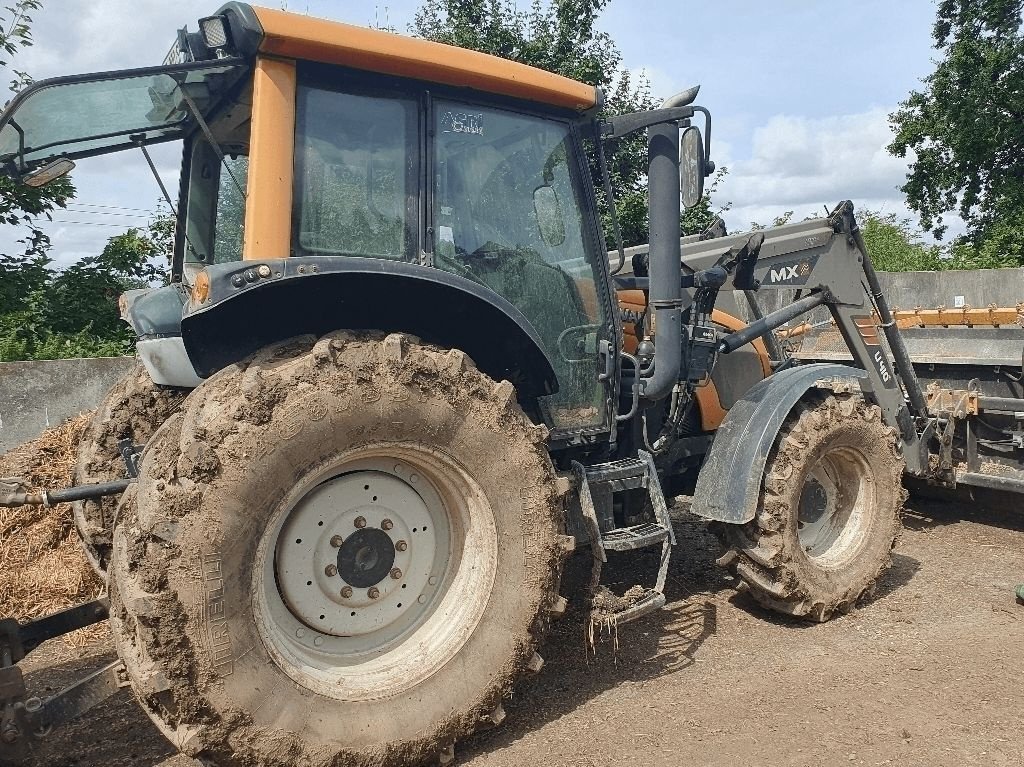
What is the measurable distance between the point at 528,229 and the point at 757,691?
2.16m

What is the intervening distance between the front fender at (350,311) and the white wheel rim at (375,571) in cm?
54

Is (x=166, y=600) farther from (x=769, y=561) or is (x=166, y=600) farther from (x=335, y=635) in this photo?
(x=769, y=561)

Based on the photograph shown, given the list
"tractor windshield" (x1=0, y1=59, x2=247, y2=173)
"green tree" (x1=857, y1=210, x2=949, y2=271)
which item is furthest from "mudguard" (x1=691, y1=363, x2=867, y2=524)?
"green tree" (x1=857, y1=210, x2=949, y2=271)

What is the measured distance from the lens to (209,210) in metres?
4.04

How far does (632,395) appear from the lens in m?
3.97

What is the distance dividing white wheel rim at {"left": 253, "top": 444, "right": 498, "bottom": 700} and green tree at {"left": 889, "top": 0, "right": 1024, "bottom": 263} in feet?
57.4

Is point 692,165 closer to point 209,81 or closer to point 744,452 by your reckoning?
point 744,452

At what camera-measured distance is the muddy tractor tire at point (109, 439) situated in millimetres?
4020

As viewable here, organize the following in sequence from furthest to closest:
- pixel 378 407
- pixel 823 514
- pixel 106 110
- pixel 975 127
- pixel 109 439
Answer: pixel 975 127
pixel 823 514
pixel 109 439
pixel 106 110
pixel 378 407

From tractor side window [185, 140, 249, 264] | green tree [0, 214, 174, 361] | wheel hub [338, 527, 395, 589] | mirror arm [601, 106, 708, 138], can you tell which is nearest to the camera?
wheel hub [338, 527, 395, 589]

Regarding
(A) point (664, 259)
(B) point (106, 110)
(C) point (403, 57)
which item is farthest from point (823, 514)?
(B) point (106, 110)

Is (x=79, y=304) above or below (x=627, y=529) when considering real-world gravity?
above

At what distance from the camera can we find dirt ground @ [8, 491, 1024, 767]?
301 cm

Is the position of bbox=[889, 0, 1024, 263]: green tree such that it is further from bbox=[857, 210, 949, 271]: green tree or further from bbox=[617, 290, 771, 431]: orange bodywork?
bbox=[617, 290, 771, 431]: orange bodywork
